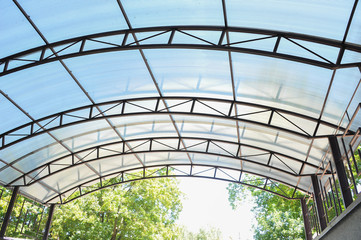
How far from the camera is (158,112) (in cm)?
1297

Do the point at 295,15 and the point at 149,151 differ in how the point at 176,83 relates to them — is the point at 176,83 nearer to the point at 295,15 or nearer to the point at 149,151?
the point at 295,15

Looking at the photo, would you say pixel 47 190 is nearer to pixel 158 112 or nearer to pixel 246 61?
pixel 158 112

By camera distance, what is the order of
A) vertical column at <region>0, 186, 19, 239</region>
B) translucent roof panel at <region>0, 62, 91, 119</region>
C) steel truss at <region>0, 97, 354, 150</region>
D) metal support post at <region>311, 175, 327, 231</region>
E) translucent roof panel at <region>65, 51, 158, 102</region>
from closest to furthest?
translucent roof panel at <region>65, 51, 158, 102</region>
translucent roof panel at <region>0, 62, 91, 119</region>
steel truss at <region>0, 97, 354, 150</region>
metal support post at <region>311, 175, 327, 231</region>
vertical column at <region>0, 186, 19, 239</region>

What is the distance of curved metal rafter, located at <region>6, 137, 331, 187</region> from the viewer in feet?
52.2

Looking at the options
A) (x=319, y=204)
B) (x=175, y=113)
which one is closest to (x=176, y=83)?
(x=175, y=113)

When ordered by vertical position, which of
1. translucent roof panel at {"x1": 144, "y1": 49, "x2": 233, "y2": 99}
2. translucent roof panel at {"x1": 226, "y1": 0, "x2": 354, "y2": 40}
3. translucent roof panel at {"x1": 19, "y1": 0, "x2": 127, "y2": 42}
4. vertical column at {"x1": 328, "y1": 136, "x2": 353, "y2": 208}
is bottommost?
vertical column at {"x1": 328, "y1": 136, "x2": 353, "y2": 208}

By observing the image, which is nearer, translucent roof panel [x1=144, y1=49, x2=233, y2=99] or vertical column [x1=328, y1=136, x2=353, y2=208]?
vertical column [x1=328, y1=136, x2=353, y2=208]

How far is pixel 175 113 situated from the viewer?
42.6 feet

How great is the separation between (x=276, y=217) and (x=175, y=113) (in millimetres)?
17160

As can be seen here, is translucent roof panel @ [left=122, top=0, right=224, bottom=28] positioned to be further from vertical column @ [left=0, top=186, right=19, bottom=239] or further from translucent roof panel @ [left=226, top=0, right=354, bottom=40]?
vertical column @ [left=0, top=186, right=19, bottom=239]

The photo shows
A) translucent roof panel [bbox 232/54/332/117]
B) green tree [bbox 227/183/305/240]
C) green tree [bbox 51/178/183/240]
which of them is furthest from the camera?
green tree [bbox 227/183/305/240]

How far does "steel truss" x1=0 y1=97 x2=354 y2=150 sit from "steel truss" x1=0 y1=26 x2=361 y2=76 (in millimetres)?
3136

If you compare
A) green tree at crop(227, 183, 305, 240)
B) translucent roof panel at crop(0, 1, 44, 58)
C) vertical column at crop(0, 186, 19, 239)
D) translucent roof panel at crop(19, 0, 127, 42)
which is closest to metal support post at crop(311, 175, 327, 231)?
translucent roof panel at crop(19, 0, 127, 42)

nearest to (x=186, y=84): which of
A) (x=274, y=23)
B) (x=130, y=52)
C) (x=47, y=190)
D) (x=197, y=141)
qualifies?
(x=130, y=52)
